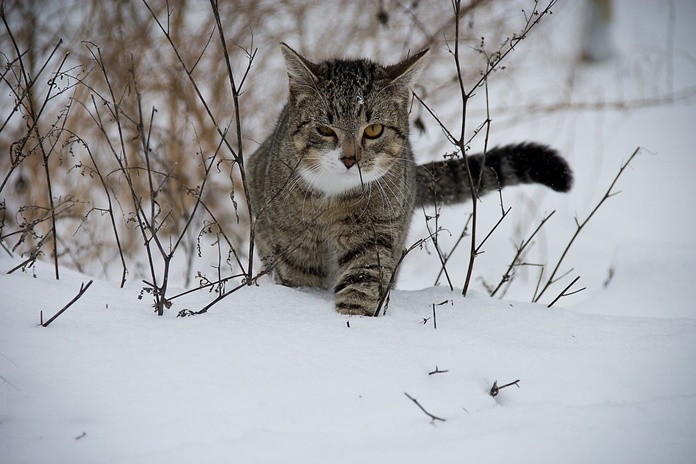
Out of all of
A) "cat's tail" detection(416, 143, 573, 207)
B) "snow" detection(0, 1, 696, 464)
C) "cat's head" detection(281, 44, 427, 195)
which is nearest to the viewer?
"snow" detection(0, 1, 696, 464)

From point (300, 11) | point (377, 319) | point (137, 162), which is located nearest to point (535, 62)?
point (300, 11)

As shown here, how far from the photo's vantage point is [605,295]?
366cm

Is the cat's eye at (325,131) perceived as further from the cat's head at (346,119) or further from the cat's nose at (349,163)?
the cat's nose at (349,163)

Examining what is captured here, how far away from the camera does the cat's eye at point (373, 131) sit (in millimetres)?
2676

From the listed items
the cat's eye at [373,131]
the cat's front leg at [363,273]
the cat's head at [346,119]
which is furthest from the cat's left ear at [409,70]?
the cat's front leg at [363,273]

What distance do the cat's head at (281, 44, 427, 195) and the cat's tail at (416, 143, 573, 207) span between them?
1.00 feet

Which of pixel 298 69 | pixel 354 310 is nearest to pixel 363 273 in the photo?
pixel 354 310

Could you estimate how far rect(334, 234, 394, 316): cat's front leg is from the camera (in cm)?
254

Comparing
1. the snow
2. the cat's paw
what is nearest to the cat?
the cat's paw

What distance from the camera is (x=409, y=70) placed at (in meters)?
2.70

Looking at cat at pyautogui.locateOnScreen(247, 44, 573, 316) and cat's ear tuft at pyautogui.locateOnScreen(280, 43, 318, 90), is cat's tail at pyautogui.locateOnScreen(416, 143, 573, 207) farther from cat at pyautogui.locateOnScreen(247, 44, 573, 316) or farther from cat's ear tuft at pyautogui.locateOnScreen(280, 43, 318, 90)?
cat's ear tuft at pyautogui.locateOnScreen(280, 43, 318, 90)

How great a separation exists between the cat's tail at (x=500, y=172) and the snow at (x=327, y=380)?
69 centimetres

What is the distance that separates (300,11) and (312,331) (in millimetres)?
3538

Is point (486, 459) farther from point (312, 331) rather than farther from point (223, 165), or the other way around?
point (223, 165)
